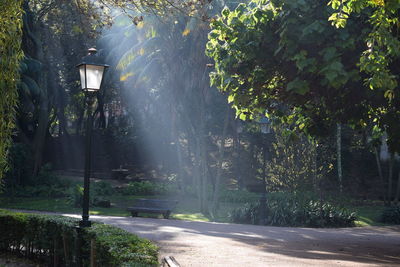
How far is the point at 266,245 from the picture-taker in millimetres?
12992

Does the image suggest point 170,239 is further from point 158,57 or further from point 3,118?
point 158,57

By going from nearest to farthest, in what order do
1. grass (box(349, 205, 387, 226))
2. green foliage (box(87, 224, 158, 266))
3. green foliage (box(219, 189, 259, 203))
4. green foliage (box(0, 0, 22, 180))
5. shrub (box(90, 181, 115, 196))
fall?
green foliage (box(87, 224, 158, 266)) → green foliage (box(0, 0, 22, 180)) → grass (box(349, 205, 387, 226)) → green foliage (box(219, 189, 259, 203)) → shrub (box(90, 181, 115, 196))

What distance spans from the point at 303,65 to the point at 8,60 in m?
4.73

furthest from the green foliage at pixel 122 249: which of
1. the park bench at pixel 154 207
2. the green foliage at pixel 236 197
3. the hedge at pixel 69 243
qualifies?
the green foliage at pixel 236 197

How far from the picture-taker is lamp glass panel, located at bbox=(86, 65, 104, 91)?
9.10 meters

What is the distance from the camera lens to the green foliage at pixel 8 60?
353 inches

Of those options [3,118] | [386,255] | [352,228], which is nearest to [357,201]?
[352,228]

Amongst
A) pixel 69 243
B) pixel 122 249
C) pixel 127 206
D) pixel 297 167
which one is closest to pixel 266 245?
pixel 69 243

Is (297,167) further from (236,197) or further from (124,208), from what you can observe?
(124,208)

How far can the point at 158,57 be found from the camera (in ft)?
90.9

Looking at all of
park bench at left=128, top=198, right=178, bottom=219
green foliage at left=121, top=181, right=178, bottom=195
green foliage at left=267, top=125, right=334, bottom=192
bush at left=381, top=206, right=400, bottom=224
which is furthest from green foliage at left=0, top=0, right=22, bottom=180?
green foliage at left=121, top=181, right=178, bottom=195

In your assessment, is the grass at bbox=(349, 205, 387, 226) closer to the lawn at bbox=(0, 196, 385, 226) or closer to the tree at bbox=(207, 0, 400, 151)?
the lawn at bbox=(0, 196, 385, 226)

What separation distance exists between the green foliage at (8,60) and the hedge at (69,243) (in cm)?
174

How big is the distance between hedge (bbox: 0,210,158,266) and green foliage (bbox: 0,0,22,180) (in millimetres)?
1740
